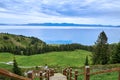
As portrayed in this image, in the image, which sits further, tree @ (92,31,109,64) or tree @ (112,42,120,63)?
tree @ (92,31,109,64)

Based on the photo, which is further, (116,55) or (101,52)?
(101,52)

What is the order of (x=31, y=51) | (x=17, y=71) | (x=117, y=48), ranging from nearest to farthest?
(x=17, y=71) < (x=117, y=48) < (x=31, y=51)

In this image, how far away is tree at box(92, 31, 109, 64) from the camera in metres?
64.4

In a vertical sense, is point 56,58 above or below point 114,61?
below

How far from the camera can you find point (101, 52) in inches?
2623

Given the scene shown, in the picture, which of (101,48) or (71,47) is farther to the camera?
(71,47)

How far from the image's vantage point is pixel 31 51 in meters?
152

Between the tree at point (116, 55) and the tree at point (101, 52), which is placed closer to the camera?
the tree at point (116, 55)

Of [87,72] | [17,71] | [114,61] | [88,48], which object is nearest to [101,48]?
[114,61]

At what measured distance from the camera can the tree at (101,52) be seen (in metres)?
64.4

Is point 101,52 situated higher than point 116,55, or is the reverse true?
point 116,55

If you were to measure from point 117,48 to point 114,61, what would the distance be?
2588 millimetres

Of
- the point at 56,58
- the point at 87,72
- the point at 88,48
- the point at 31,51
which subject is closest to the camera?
the point at 87,72

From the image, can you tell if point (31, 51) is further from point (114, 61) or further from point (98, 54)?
point (114, 61)
